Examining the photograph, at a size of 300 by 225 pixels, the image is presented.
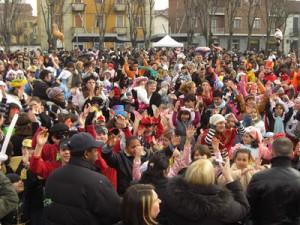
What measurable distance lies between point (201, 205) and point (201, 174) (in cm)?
26

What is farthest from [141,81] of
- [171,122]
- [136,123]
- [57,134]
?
[57,134]

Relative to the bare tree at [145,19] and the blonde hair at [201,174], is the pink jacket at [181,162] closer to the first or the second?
the blonde hair at [201,174]

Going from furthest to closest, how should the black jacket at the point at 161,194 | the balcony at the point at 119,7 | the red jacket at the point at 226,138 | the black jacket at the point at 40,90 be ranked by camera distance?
the balcony at the point at 119,7 → the black jacket at the point at 40,90 → the red jacket at the point at 226,138 → the black jacket at the point at 161,194

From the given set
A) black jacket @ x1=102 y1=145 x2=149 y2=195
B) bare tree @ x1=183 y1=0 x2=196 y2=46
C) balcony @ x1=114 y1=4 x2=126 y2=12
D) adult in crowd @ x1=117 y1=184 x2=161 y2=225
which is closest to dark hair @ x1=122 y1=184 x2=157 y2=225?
adult in crowd @ x1=117 y1=184 x2=161 y2=225

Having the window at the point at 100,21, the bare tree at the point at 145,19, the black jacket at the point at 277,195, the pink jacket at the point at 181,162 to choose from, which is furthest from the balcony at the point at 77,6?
the black jacket at the point at 277,195

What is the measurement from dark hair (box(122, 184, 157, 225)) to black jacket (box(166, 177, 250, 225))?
411 millimetres

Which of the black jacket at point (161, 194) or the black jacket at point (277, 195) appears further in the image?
the black jacket at point (277, 195)

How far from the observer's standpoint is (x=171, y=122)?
9.14 m

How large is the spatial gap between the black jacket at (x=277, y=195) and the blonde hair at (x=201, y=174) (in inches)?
25.2

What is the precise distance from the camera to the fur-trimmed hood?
4.21 meters

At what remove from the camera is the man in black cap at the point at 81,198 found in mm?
4410

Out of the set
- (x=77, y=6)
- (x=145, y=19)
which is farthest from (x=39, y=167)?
(x=77, y=6)

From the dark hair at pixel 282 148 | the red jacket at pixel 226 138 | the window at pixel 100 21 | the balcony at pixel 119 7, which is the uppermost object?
the balcony at pixel 119 7

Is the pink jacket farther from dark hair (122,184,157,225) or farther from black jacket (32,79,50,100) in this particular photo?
black jacket (32,79,50,100)
